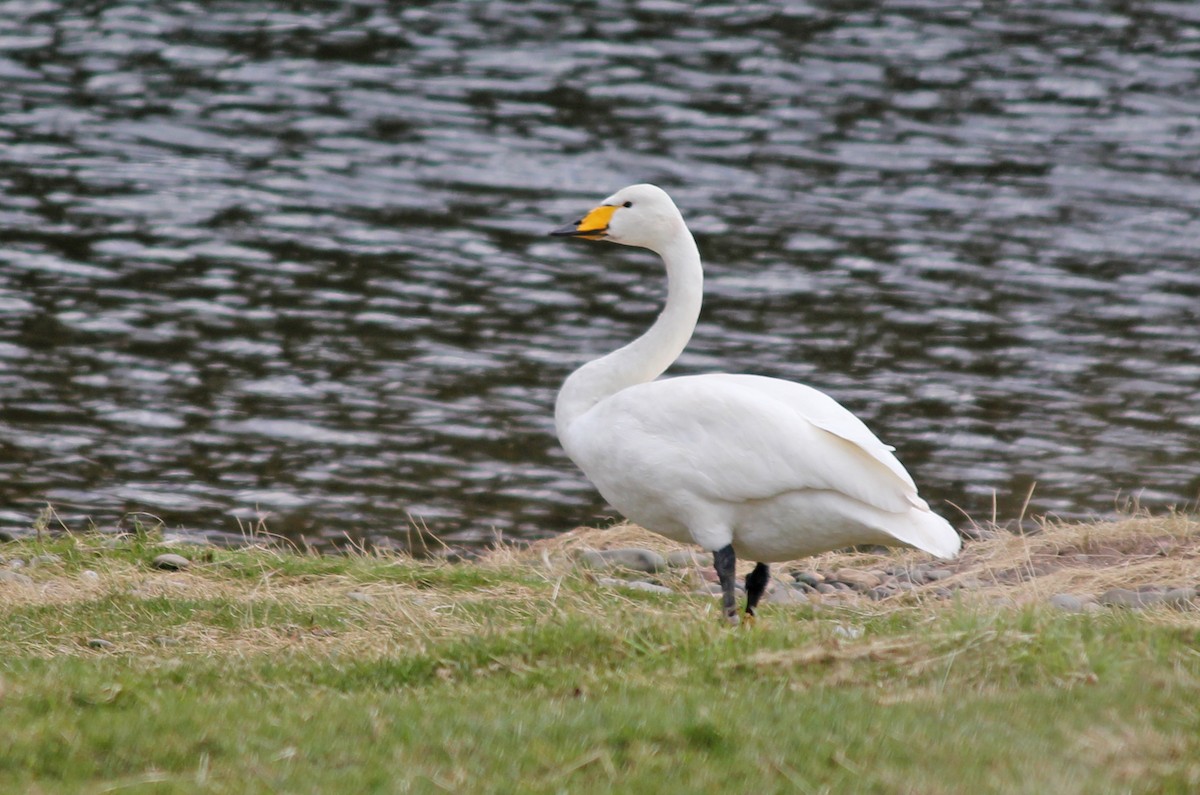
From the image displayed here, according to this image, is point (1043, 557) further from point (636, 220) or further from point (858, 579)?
point (636, 220)

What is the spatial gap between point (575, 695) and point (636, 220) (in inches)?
126

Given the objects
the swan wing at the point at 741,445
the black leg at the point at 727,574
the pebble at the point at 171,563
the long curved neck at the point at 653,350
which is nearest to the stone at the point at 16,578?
the pebble at the point at 171,563

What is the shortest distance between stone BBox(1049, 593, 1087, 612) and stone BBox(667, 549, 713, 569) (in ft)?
6.59

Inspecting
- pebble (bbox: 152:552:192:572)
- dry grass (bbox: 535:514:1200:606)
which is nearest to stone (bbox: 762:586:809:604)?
dry grass (bbox: 535:514:1200:606)

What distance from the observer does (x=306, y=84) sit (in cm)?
2041

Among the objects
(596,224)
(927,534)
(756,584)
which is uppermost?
(596,224)

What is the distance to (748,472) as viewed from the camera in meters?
6.99

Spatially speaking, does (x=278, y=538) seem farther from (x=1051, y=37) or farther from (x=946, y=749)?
(x=1051, y=37)

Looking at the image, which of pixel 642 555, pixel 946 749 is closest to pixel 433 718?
pixel 946 749

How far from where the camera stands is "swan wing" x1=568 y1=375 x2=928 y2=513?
6.93 m

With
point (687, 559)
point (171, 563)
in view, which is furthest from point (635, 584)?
point (171, 563)

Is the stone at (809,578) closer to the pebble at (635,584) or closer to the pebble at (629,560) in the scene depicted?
the pebble at (629,560)

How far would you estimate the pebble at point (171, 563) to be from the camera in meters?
8.79

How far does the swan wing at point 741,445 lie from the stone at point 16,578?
10.2 feet
